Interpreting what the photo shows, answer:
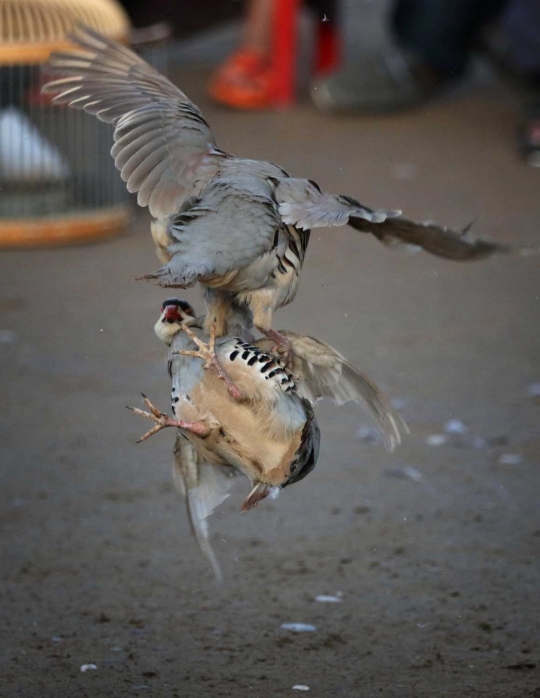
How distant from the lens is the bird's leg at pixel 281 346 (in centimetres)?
337

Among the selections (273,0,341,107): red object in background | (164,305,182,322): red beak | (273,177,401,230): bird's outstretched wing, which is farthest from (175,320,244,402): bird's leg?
(273,0,341,107): red object in background

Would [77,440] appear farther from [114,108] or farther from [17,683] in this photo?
[114,108]

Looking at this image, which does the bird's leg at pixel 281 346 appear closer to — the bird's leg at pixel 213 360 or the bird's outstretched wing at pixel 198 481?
the bird's leg at pixel 213 360

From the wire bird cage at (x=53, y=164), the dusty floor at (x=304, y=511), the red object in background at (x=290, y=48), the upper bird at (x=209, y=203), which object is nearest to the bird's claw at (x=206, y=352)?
the upper bird at (x=209, y=203)

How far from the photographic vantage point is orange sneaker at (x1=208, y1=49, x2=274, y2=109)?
10.8m

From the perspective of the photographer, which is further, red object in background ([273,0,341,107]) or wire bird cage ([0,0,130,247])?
Result: red object in background ([273,0,341,107])

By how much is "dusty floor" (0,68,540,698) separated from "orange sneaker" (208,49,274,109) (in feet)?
9.15

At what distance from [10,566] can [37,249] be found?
3912 millimetres

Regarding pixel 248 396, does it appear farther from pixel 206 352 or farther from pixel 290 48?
pixel 290 48

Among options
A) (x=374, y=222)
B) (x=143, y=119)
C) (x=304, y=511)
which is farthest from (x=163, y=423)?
(x=304, y=511)

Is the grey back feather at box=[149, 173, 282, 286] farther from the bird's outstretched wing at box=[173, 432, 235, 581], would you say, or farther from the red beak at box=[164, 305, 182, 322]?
→ the bird's outstretched wing at box=[173, 432, 235, 581]

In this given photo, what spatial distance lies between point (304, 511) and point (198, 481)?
4.84 ft

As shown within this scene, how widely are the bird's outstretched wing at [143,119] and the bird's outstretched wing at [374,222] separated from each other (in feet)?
0.86

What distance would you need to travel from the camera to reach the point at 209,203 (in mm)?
3262
